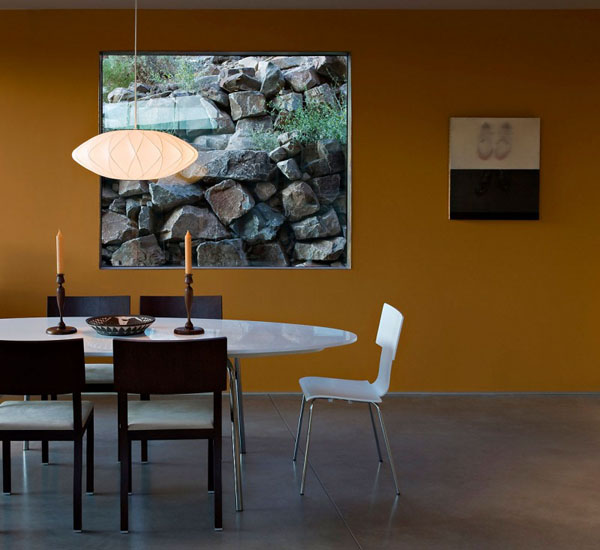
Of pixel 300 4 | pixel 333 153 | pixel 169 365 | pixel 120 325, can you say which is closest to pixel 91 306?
pixel 120 325

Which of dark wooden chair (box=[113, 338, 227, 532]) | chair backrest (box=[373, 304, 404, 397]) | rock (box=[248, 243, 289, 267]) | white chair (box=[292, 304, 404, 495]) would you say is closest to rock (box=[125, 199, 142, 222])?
rock (box=[248, 243, 289, 267])

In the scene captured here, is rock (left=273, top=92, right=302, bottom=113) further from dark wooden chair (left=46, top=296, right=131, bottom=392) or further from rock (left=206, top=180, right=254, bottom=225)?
dark wooden chair (left=46, top=296, right=131, bottom=392)

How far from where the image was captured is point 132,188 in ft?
16.8

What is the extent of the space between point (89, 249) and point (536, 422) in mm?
3082

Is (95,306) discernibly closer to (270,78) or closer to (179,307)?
(179,307)

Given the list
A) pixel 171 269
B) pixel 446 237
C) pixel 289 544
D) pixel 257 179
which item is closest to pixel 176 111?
pixel 257 179

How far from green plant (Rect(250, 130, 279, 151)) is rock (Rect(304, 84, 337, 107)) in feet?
1.12

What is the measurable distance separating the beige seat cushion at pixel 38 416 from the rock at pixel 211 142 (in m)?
2.52

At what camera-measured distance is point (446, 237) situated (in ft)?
16.9

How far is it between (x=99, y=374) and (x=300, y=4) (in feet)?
9.12

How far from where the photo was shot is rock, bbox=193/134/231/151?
201 inches

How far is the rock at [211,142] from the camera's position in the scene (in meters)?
5.11

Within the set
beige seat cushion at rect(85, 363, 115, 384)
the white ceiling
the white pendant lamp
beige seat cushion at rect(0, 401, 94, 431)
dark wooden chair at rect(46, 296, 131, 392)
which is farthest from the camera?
the white ceiling

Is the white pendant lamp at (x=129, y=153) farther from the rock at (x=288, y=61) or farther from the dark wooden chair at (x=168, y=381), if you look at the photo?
the rock at (x=288, y=61)
